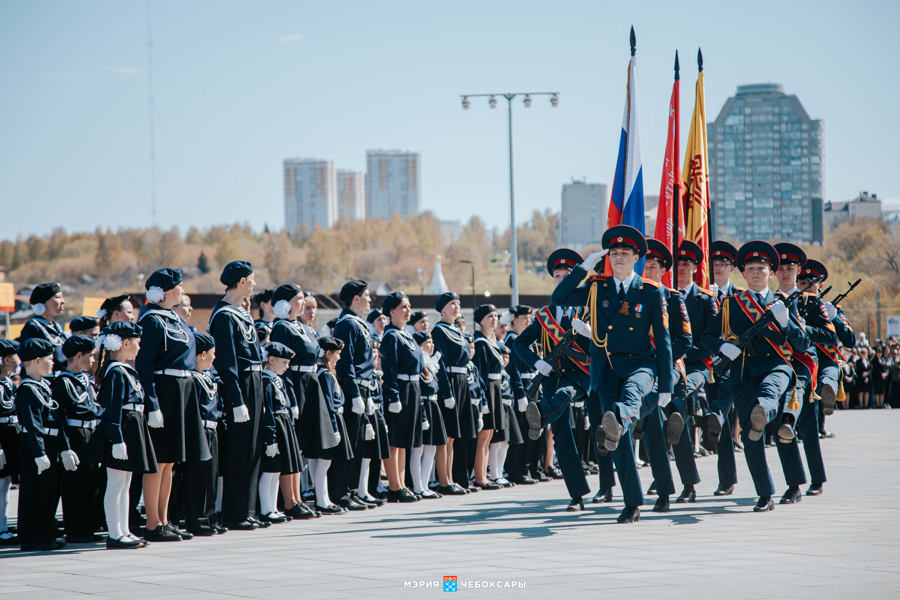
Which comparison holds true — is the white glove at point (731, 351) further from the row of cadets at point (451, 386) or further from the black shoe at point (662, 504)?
the row of cadets at point (451, 386)

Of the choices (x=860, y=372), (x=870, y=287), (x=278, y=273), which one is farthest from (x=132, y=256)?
Answer: (x=860, y=372)

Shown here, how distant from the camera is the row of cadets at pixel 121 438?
7895 mm

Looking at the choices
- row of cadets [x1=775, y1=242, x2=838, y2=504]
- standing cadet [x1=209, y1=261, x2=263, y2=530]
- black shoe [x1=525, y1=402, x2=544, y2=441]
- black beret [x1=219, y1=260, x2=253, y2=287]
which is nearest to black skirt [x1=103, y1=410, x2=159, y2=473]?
standing cadet [x1=209, y1=261, x2=263, y2=530]

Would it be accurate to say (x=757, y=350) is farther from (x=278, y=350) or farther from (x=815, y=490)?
(x=278, y=350)

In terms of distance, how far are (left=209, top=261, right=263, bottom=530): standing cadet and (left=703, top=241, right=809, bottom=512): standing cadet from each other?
3.98 metres

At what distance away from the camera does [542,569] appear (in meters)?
6.50

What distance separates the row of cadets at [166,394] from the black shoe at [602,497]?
11.9ft

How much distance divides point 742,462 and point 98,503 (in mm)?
8083

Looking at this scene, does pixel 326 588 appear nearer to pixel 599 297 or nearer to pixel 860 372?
pixel 599 297

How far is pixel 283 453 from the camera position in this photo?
9172 mm

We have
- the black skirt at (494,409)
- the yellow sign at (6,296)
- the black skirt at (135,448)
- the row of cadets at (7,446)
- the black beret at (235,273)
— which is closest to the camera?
the black skirt at (135,448)

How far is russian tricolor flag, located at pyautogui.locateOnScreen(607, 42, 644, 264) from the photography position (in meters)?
11.6

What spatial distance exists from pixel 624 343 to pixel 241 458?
10.5ft

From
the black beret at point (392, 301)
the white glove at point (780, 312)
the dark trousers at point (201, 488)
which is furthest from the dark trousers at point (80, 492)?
the white glove at point (780, 312)
